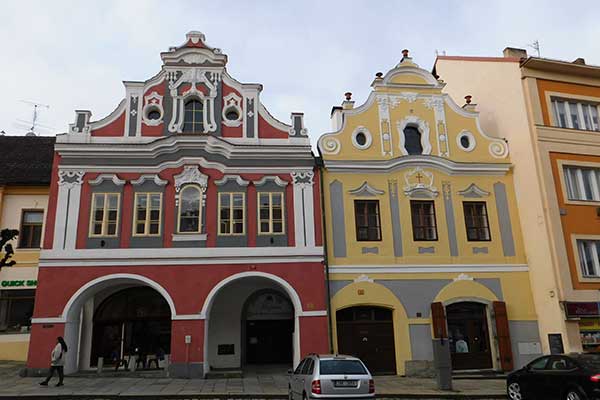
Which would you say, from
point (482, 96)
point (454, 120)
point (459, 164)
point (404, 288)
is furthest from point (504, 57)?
point (404, 288)

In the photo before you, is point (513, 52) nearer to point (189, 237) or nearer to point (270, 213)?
point (270, 213)

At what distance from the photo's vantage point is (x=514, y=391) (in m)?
14.3

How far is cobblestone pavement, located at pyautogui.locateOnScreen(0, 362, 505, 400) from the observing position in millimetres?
14922

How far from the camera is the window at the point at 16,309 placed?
21656 mm

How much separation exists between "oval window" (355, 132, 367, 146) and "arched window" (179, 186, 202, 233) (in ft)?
22.8

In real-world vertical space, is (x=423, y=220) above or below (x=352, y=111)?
below

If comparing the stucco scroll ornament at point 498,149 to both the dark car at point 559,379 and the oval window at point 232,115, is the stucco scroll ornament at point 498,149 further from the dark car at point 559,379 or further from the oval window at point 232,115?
the oval window at point 232,115

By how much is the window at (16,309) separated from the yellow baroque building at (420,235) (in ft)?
42.7

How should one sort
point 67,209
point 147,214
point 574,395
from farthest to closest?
point 147,214 < point 67,209 < point 574,395

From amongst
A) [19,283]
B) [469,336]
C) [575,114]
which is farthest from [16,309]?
[575,114]

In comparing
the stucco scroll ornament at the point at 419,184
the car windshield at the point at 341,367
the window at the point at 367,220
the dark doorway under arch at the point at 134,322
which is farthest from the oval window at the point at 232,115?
the car windshield at the point at 341,367

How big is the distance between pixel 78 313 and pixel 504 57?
20.6 metres

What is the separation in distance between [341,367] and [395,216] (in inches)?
394

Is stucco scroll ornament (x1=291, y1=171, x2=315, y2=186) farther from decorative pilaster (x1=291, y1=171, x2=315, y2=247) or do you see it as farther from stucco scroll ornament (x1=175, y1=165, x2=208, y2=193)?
stucco scroll ornament (x1=175, y1=165, x2=208, y2=193)
